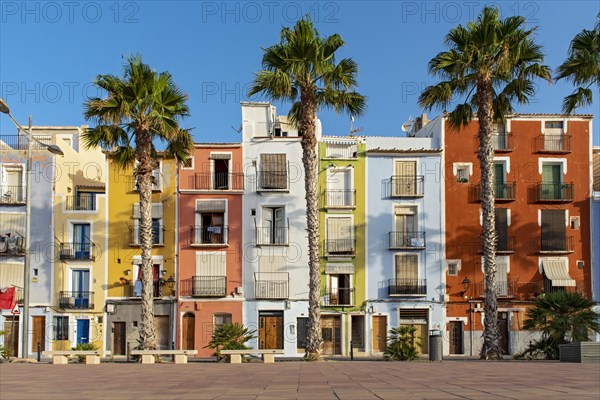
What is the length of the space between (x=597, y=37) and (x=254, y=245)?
22.0 meters

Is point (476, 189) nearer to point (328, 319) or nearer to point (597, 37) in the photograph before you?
point (328, 319)

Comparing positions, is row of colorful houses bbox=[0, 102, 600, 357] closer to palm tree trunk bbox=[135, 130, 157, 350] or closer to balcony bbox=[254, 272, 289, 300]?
balcony bbox=[254, 272, 289, 300]

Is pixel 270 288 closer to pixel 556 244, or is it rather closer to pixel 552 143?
pixel 556 244

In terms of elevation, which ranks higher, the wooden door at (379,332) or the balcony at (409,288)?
the balcony at (409,288)

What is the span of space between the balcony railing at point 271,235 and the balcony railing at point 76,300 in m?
9.79

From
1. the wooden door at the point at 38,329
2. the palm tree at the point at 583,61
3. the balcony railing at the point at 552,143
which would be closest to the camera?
the palm tree at the point at 583,61

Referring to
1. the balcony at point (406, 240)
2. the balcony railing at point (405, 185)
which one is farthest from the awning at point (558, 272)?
the balcony railing at point (405, 185)

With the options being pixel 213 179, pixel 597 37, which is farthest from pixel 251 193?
pixel 597 37

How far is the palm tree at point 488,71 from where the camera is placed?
30.2 meters

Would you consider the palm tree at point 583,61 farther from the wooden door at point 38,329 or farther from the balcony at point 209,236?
the wooden door at point 38,329

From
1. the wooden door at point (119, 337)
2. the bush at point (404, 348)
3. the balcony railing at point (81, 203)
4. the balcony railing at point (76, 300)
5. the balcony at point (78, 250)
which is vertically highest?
the balcony railing at point (81, 203)

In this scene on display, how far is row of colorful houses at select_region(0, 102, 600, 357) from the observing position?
4050 cm

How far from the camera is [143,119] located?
30.2 meters

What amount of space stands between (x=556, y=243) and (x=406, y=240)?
8.42 meters
